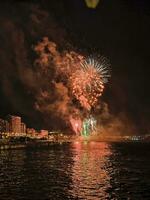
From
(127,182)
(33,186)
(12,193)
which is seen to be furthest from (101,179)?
(12,193)

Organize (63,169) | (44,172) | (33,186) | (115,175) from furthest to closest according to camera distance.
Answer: (63,169) < (44,172) < (115,175) < (33,186)

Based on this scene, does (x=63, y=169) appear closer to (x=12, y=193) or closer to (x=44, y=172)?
(x=44, y=172)

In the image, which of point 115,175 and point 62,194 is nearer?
point 62,194

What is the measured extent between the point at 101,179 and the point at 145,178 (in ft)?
23.9

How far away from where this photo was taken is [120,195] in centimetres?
5684

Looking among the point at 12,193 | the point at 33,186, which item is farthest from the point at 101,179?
the point at 12,193

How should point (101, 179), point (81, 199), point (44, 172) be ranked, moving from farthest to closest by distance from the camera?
point (44, 172) → point (101, 179) → point (81, 199)

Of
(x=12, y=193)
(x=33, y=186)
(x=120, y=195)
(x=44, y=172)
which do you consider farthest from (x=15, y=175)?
(x=120, y=195)

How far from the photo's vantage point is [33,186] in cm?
6519

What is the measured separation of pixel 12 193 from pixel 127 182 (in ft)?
62.3

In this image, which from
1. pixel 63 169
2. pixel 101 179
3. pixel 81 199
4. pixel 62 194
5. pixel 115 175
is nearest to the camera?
pixel 81 199

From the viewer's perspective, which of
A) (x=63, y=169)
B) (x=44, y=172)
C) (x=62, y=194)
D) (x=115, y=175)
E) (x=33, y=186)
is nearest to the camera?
(x=62, y=194)

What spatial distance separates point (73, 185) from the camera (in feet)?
216

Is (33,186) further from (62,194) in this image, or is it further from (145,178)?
(145,178)
